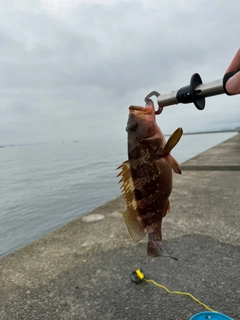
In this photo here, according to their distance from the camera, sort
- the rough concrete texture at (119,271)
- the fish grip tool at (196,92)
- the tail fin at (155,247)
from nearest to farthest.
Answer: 1. the fish grip tool at (196,92)
2. the tail fin at (155,247)
3. the rough concrete texture at (119,271)

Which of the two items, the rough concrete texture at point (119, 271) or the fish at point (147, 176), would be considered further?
the rough concrete texture at point (119, 271)

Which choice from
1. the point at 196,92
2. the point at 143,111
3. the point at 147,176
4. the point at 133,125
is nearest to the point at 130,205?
the point at 147,176

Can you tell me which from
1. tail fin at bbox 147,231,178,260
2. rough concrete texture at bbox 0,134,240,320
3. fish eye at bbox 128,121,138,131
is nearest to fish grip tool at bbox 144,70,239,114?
fish eye at bbox 128,121,138,131

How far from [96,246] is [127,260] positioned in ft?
2.67

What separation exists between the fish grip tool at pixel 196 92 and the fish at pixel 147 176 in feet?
0.45

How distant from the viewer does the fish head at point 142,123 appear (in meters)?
1.79

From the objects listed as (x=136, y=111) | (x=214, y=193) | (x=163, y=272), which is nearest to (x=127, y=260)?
Result: (x=163, y=272)

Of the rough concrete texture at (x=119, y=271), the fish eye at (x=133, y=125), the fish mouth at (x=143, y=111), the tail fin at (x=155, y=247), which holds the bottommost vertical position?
the rough concrete texture at (x=119, y=271)

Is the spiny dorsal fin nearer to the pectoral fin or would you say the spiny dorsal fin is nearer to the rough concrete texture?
the pectoral fin

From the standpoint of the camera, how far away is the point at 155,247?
1.77 metres

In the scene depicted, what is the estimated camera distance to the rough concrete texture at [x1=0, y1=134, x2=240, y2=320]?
128 inches

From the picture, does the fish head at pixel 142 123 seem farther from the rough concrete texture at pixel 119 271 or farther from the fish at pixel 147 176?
the rough concrete texture at pixel 119 271

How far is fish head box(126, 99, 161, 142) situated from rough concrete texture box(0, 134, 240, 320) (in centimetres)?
240

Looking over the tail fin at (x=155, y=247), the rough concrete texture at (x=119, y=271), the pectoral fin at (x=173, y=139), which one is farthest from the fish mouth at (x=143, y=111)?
the rough concrete texture at (x=119, y=271)
